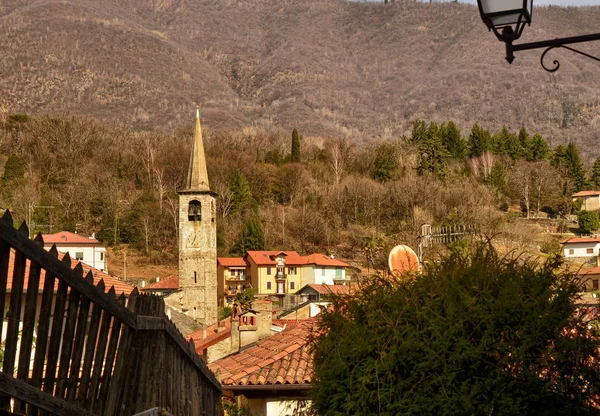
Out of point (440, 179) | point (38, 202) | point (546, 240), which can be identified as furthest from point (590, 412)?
point (440, 179)

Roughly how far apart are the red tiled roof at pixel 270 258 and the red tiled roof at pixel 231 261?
3.50ft

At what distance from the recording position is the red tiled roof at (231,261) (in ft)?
257

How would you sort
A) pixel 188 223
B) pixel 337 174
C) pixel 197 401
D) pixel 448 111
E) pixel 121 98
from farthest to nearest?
pixel 448 111
pixel 121 98
pixel 337 174
pixel 188 223
pixel 197 401

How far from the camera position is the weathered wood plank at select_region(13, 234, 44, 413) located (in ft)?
14.3

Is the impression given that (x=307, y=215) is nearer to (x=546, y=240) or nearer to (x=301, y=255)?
(x=301, y=255)

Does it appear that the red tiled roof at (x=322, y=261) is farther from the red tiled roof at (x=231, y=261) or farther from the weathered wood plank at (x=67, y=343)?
the weathered wood plank at (x=67, y=343)

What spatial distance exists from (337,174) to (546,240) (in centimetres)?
2684

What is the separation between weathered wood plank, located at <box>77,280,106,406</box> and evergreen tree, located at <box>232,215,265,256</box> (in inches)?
3020

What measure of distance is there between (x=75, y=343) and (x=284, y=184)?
93052 mm

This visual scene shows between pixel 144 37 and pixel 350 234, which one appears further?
pixel 144 37

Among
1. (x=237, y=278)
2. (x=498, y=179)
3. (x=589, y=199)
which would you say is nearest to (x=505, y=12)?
(x=237, y=278)

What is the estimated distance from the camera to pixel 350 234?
297ft

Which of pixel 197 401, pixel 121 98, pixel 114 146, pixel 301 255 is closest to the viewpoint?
pixel 197 401

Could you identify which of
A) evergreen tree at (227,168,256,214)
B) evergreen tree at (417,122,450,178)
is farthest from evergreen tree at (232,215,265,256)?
evergreen tree at (417,122,450,178)
